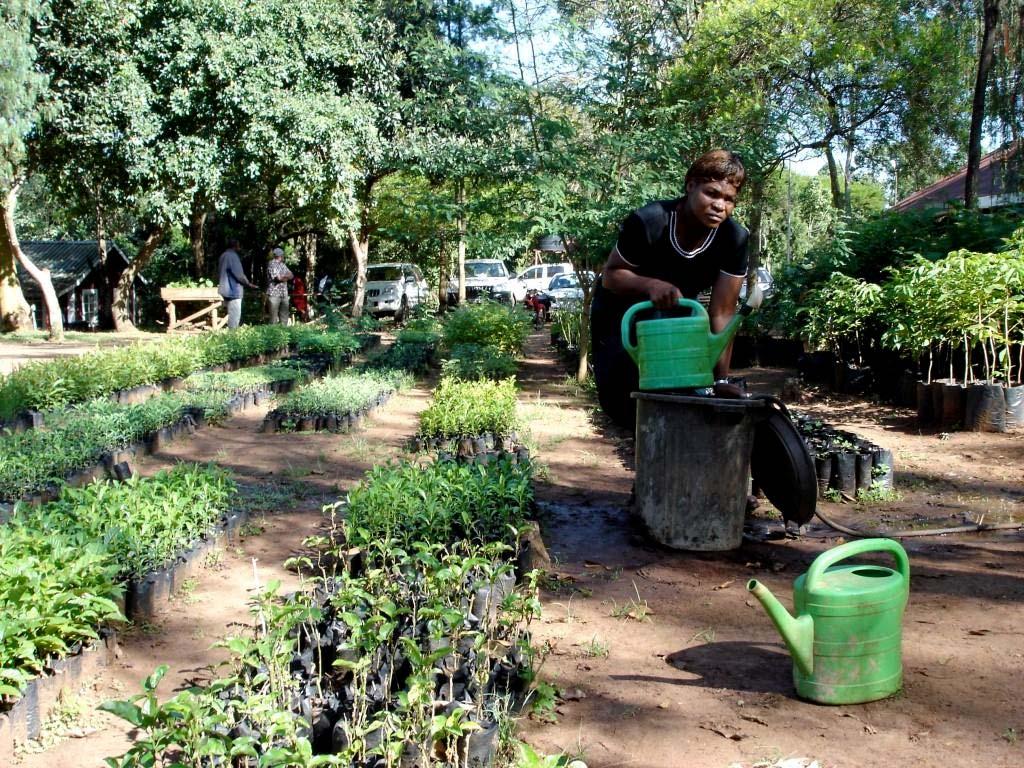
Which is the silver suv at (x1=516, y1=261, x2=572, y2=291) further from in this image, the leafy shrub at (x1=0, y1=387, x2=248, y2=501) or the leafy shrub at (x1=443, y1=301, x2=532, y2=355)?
the leafy shrub at (x1=0, y1=387, x2=248, y2=501)

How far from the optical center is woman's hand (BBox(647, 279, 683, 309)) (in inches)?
163

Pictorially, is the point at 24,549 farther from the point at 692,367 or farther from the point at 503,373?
the point at 503,373

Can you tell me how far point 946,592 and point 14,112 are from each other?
54.2 ft

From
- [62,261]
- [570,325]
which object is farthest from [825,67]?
[62,261]

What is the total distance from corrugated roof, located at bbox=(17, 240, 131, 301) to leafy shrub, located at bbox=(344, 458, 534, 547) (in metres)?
24.5

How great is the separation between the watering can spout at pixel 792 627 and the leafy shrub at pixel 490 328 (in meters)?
10.3

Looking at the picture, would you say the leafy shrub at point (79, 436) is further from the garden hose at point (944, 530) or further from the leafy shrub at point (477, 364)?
the garden hose at point (944, 530)

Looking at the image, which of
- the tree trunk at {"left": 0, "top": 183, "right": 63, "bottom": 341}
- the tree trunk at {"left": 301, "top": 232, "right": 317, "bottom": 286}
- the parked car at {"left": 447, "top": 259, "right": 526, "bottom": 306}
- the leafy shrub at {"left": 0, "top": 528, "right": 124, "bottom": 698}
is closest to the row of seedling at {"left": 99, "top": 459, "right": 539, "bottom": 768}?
the leafy shrub at {"left": 0, "top": 528, "right": 124, "bottom": 698}

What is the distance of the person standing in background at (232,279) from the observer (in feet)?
50.4

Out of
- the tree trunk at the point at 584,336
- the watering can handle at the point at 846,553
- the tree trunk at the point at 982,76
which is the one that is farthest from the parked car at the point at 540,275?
the watering can handle at the point at 846,553

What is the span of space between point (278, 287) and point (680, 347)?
14.2 meters

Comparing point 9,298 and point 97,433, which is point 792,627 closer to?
point 97,433

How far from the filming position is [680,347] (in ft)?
13.9

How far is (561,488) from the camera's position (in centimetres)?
619
